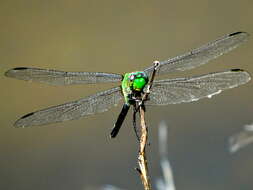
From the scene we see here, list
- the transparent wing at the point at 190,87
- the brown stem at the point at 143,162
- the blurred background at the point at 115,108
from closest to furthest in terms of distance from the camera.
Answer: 1. the brown stem at the point at 143,162
2. the transparent wing at the point at 190,87
3. the blurred background at the point at 115,108

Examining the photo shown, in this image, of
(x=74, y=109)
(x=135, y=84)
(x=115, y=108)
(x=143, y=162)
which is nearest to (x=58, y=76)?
(x=74, y=109)

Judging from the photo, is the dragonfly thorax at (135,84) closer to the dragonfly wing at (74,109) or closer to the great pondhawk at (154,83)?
the great pondhawk at (154,83)

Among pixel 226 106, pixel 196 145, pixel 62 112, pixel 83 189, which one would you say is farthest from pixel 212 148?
pixel 62 112

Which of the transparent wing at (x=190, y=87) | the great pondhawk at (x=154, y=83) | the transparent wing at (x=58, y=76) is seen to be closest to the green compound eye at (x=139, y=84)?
the great pondhawk at (x=154, y=83)

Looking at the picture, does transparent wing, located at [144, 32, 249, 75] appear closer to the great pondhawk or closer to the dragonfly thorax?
the great pondhawk

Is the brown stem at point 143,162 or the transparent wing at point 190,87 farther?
the transparent wing at point 190,87

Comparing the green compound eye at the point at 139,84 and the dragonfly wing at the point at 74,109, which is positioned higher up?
the green compound eye at the point at 139,84
